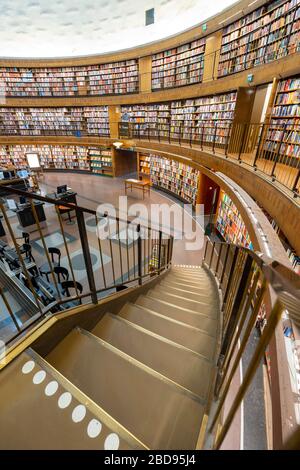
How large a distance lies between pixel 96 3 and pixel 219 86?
548cm

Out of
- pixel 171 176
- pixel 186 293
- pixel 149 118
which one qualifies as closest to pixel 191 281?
pixel 186 293

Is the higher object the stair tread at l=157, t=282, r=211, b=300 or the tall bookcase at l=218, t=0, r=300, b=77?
the tall bookcase at l=218, t=0, r=300, b=77

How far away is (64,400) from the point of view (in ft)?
3.26

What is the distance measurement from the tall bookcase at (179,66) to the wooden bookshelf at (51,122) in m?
4.35

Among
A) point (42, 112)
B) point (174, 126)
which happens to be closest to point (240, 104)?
point (174, 126)

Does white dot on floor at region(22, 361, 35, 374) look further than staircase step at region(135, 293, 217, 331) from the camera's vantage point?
No

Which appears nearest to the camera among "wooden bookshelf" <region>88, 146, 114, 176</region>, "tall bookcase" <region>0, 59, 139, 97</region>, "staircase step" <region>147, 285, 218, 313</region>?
"staircase step" <region>147, 285, 218, 313</region>

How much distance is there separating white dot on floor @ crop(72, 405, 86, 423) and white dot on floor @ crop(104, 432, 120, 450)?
15 cm

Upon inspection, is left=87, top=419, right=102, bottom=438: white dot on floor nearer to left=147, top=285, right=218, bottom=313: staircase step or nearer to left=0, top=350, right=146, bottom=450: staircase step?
left=0, top=350, right=146, bottom=450: staircase step

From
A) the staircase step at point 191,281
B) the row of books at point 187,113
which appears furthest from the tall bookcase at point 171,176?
the staircase step at point 191,281

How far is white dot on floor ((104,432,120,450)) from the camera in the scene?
2.71ft

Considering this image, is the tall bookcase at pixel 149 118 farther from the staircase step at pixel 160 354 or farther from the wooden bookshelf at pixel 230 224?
the staircase step at pixel 160 354

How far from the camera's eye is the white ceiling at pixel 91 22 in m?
7.01

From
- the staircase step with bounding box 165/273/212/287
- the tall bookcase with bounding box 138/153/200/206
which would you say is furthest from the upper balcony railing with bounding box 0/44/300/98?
the staircase step with bounding box 165/273/212/287
